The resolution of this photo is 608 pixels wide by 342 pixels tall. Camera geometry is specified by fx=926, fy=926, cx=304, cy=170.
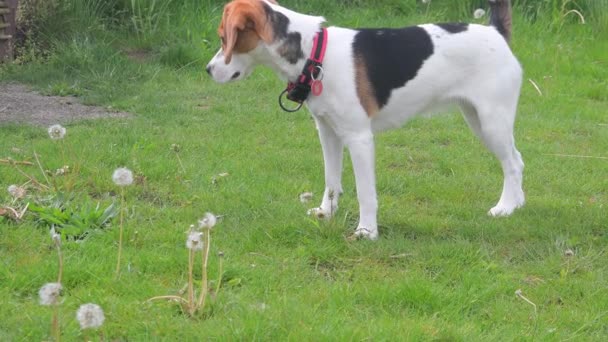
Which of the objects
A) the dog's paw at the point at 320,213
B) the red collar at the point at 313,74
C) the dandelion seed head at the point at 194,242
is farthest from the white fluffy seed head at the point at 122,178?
the dog's paw at the point at 320,213

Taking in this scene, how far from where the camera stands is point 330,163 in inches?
218

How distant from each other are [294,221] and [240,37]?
1.09m

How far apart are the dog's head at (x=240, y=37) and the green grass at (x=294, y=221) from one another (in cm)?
88

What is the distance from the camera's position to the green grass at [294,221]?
13.4ft

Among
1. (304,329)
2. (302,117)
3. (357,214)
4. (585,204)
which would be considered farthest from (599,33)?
(304,329)

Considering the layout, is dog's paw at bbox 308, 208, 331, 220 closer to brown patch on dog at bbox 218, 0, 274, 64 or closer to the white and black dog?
the white and black dog

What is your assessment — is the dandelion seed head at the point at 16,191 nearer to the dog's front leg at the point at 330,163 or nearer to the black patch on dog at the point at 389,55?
the dog's front leg at the point at 330,163

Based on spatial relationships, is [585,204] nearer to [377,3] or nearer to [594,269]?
[594,269]

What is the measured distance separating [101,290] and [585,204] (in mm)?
3266

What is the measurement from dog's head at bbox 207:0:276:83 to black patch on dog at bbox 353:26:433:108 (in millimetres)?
549

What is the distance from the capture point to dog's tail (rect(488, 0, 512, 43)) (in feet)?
18.5

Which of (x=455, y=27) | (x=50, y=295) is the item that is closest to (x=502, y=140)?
(x=455, y=27)

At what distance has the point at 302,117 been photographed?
26.1 ft

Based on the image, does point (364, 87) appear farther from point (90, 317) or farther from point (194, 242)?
point (90, 317)
